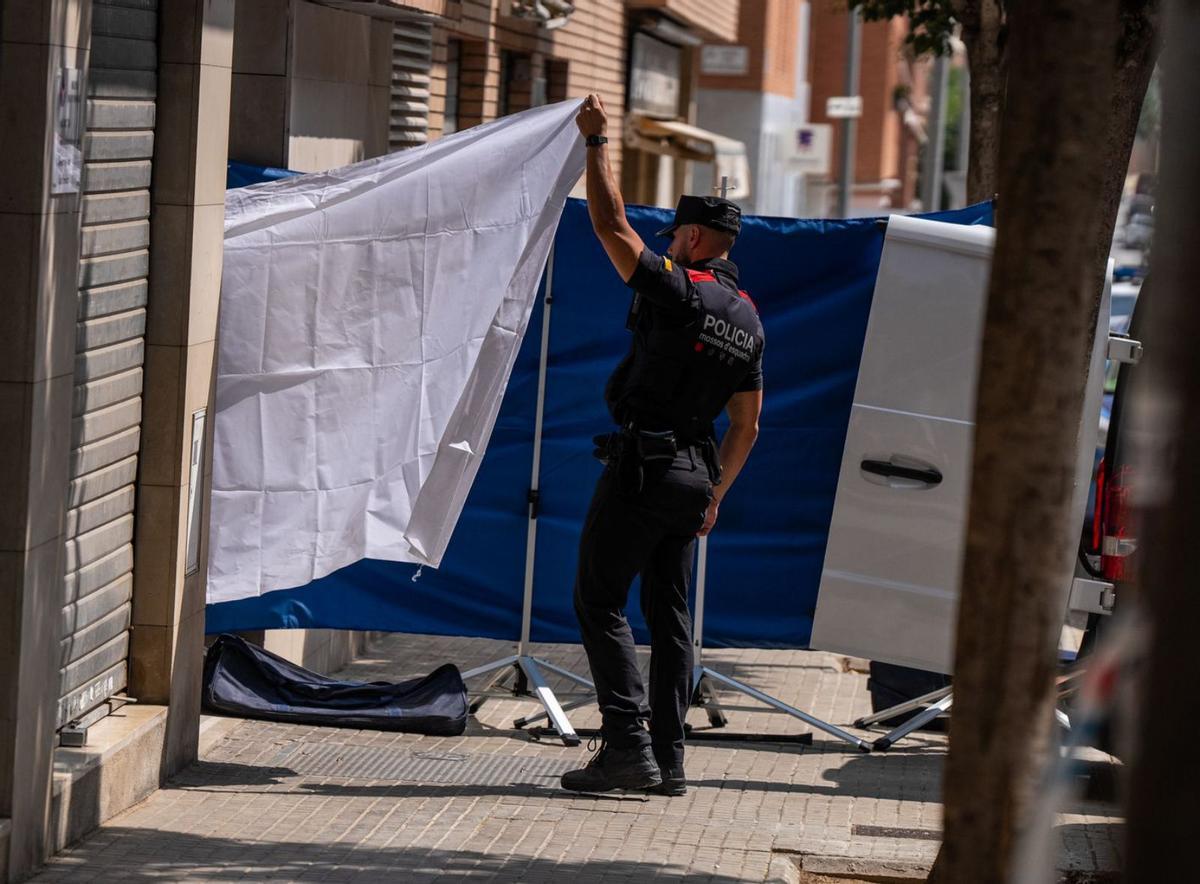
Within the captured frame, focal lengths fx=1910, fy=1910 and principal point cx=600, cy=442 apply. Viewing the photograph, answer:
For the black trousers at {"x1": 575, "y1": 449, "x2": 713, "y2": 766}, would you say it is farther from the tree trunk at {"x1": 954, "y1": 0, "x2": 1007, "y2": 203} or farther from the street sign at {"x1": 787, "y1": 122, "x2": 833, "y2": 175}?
the street sign at {"x1": 787, "y1": 122, "x2": 833, "y2": 175}

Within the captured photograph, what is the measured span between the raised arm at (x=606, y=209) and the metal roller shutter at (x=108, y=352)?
4.78ft

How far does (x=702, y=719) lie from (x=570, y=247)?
6.93 ft

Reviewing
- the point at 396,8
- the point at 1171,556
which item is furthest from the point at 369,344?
the point at 1171,556

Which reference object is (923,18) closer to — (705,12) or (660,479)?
(660,479)

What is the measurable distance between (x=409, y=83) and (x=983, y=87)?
3.61 m

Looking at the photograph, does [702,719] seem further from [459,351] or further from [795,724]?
[459,351]

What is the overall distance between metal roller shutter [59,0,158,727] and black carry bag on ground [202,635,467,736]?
3.54 feet

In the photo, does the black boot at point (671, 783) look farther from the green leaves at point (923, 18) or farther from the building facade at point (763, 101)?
the building facade at point (763, 101)

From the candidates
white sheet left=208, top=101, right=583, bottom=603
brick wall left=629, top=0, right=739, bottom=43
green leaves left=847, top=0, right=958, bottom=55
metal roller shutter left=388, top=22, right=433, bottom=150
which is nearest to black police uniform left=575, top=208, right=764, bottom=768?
white sheet left=208, top=101, right=583, bottom=603

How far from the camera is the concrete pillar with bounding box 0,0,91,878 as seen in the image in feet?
16.7

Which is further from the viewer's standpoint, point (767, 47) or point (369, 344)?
point (767, 47)

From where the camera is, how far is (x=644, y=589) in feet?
22.6

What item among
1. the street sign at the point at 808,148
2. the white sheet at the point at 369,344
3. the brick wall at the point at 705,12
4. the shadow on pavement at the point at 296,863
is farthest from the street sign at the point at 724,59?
the shadow on pavement at the point at 296,863

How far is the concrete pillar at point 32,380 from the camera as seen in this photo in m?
5.09
